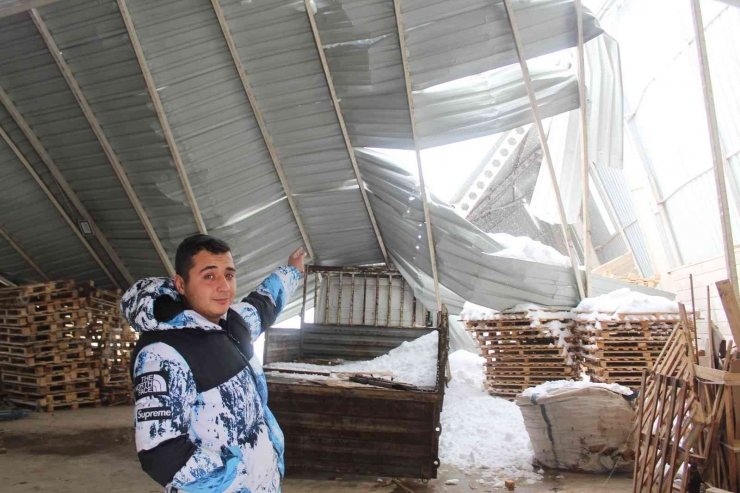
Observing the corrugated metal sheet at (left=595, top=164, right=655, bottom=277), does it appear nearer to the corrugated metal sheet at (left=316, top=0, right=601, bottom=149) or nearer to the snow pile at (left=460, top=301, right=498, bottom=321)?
the snow pile at (left=460, top=301, right=498, bottom=321)

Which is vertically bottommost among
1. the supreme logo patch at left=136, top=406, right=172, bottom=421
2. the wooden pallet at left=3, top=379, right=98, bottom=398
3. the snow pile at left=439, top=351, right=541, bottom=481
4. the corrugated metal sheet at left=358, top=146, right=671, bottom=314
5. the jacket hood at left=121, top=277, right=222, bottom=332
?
the snow pile at left=439, top=351, right=541, bottom=481

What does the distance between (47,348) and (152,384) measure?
34.4 ft

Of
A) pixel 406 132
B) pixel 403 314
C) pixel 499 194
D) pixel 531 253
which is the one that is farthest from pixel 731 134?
pixel 499 194

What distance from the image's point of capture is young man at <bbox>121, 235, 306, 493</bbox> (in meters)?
1.90

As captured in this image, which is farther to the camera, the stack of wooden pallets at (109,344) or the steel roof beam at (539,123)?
the stack of wooden pallets at (109,344)

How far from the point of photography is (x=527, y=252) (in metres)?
10.1

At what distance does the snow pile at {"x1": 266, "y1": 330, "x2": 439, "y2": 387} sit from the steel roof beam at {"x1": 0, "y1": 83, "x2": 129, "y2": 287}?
542 centimetres

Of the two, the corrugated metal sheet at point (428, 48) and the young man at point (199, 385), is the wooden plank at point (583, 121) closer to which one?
the corrugated metal sheet at point (428, 48)

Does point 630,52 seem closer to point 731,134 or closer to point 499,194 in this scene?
point 731,134

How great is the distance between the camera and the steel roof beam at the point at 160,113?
7652 mm

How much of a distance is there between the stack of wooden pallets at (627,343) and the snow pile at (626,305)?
4cm

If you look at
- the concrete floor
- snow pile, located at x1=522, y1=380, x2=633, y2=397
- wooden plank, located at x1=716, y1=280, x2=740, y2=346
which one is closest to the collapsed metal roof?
snow pile, located at x1=522, y1=380, x2=633, y2=397

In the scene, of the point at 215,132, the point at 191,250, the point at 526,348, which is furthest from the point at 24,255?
the point at 191,250

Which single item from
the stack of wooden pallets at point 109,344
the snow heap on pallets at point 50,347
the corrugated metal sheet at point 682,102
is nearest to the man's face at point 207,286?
the corrugated metal sheet at point 682,102
